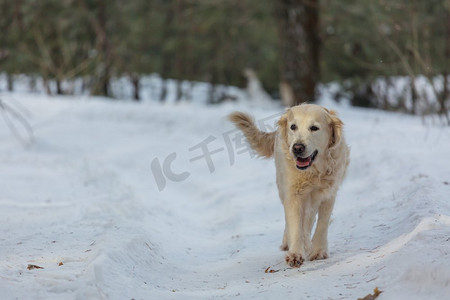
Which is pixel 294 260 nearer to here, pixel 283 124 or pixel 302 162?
pixel 302 162

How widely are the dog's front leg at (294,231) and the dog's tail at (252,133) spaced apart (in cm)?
122

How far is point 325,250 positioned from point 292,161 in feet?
2.66

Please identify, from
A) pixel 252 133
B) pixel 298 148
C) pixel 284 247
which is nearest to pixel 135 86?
pixel 252 133

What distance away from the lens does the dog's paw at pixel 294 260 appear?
199 inches

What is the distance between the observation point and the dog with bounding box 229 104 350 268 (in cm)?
521

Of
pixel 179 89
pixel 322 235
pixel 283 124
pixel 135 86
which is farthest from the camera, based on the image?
pixel 179 89

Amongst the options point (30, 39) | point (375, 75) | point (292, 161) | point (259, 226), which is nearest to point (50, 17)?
point (30, 39)

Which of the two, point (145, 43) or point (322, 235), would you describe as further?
point (145, 43)

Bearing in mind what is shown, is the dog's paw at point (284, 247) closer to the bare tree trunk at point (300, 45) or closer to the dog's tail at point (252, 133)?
the dog's tail at point (252, 133)

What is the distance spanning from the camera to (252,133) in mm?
6508

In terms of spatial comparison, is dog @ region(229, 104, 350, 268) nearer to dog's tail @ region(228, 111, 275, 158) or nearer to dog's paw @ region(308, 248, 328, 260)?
dog's paw @ region(308, 248, 328, 260)

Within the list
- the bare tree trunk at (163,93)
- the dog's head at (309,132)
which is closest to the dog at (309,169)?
the dog's head at (309,132)

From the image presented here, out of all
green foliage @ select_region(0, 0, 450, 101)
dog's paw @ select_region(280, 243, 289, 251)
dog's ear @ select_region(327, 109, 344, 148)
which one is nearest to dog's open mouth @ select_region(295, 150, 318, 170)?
dog's ear @ select_region(327, 109, 344, 148)

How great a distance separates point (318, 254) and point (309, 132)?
1040mm
